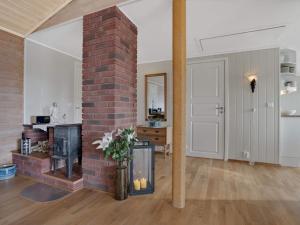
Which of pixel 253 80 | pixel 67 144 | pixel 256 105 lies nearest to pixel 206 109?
pixel 256 105

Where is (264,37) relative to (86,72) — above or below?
above

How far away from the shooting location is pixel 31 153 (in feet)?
9.30

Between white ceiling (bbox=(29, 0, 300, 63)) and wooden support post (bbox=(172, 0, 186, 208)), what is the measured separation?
0.42 metres

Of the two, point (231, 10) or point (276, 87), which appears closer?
point (231, 10)

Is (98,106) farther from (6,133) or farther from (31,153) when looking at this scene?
(6,133)

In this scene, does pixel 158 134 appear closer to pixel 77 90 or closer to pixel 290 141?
pixel 77 90

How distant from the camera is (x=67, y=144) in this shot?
7.77 ft

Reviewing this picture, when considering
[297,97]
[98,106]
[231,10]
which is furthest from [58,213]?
[297,97]

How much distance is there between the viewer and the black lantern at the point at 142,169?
7.01ft

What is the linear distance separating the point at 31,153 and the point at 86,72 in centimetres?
177

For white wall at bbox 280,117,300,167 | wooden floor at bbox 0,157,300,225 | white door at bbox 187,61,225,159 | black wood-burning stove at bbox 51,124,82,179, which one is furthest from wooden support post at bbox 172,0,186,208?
white wall at bbox 280,117,300,167

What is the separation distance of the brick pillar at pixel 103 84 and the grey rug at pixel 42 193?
36 centimetres

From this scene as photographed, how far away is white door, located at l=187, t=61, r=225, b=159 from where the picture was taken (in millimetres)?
3742

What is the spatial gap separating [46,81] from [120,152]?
2.72 meters
